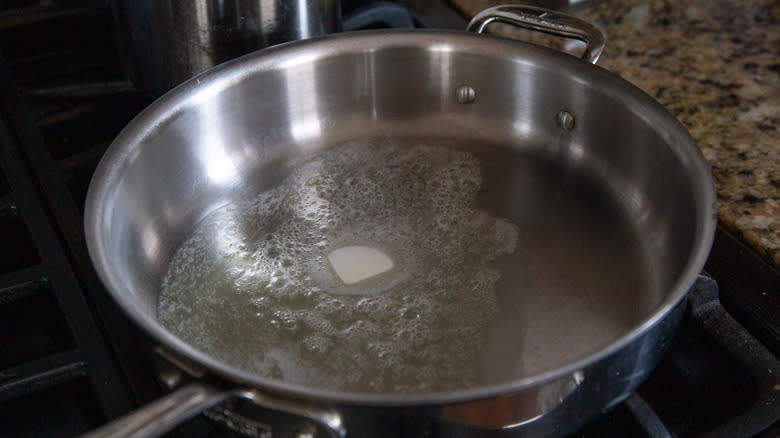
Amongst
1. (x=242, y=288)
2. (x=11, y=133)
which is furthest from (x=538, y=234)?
(x=11, y=133)

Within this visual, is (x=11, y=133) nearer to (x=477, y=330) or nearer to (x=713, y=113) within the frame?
(x=477, y=330)

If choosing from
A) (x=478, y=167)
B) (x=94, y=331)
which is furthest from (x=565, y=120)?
(x=94, y=331)

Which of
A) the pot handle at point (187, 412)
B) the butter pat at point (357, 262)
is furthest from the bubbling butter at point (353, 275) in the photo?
the pot handle at point (187, 412)

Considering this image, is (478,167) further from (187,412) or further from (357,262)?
(187,412)

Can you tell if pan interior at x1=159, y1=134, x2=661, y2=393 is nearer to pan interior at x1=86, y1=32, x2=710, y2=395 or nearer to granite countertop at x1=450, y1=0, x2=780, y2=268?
pan interior at x1=86, y1=32, x2=710, y2=395

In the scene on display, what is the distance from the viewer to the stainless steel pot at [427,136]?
404 mm

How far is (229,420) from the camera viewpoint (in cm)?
43

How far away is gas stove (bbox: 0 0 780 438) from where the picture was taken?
50 cm

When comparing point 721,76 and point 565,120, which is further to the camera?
point 721,76

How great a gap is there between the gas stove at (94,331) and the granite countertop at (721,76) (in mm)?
70

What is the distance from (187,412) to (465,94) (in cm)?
45

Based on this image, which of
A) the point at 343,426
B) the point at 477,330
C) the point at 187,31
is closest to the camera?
the point at 343,426

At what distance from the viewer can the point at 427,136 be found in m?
0.77

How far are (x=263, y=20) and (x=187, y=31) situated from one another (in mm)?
67
